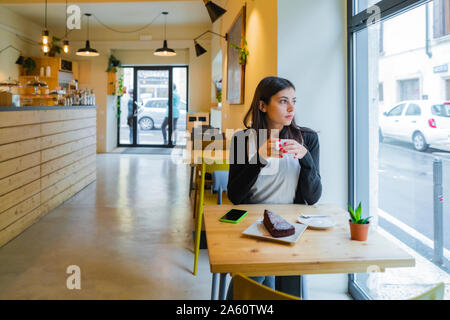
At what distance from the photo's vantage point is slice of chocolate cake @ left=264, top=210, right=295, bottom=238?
4.29ft

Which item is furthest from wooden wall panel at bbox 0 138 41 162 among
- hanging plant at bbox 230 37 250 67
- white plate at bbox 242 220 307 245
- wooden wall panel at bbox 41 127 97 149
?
white plate at bbox 242 220 307 245

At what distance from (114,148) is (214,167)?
27.0 ft

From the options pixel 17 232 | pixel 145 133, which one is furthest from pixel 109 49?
pixel 17 232

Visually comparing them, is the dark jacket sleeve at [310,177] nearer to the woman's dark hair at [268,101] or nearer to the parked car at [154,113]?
the woman's dark hair at [268,101]

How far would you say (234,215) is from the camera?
157 cm

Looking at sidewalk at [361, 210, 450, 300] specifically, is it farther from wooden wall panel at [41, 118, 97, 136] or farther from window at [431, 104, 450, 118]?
wooden wall panel at [41, 118, 97, 136]

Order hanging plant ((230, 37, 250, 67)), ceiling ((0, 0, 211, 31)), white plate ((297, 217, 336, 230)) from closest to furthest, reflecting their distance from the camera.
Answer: white plate ((297, 217, 336, 230)) → hanging plant ((230, 37, 250, 67)) → ceiling ((0, 0, 211, 31))

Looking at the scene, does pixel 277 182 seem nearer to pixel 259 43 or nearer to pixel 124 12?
pixel 259 43

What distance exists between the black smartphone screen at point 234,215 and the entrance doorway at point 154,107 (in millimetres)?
9163

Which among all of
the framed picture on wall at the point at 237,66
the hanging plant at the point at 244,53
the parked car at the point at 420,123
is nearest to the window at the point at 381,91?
the parked car at the point at 420,123

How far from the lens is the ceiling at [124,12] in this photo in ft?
24.6

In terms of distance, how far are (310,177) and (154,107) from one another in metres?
9.35

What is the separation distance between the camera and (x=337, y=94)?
2.38 meters

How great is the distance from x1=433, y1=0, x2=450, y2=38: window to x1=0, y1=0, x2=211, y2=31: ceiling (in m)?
6.35
